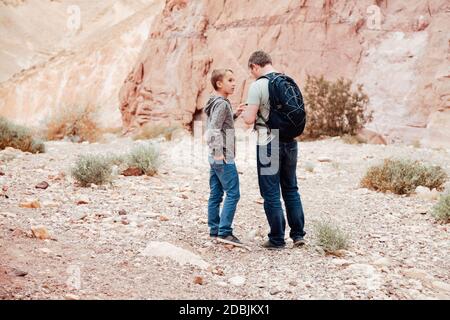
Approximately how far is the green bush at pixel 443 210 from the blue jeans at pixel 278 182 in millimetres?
1957

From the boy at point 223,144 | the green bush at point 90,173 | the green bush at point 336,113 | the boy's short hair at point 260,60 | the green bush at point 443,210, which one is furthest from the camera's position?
the green bush at point 336,113

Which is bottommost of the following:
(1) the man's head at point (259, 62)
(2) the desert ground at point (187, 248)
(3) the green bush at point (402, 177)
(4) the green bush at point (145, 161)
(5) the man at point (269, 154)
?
(2) the desert ground at point (187, 248)

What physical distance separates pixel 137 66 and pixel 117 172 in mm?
13579

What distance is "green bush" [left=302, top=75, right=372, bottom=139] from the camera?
16.3m

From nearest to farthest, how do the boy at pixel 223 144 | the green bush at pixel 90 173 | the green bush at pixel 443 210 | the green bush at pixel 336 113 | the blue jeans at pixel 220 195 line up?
1. the boy at pixel 223 144
2. the blue jeans at pixel 220 195
3. the green bush at pixel 443 210
4. the green bush at pixel 90 173
5. the green bush at pixel 336 113

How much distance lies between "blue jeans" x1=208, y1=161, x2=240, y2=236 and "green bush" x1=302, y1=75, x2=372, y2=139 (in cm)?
1129

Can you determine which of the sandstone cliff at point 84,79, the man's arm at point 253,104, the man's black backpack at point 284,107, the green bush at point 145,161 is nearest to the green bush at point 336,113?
the green bush at point 145,161

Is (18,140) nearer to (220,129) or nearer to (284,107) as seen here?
(220,129)

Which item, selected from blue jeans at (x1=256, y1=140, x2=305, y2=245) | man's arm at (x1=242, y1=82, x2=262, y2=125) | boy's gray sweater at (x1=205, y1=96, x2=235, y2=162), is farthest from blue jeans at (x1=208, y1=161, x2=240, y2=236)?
man's arm at (x1=242, y1=82, x2=262, y2=125)

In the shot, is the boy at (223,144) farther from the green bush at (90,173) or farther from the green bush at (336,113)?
the green bush at (336,113)

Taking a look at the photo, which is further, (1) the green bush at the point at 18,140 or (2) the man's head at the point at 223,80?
(1) the green bush at the point at 18,140

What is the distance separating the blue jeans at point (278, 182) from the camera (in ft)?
16.3

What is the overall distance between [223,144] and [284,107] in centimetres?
64
